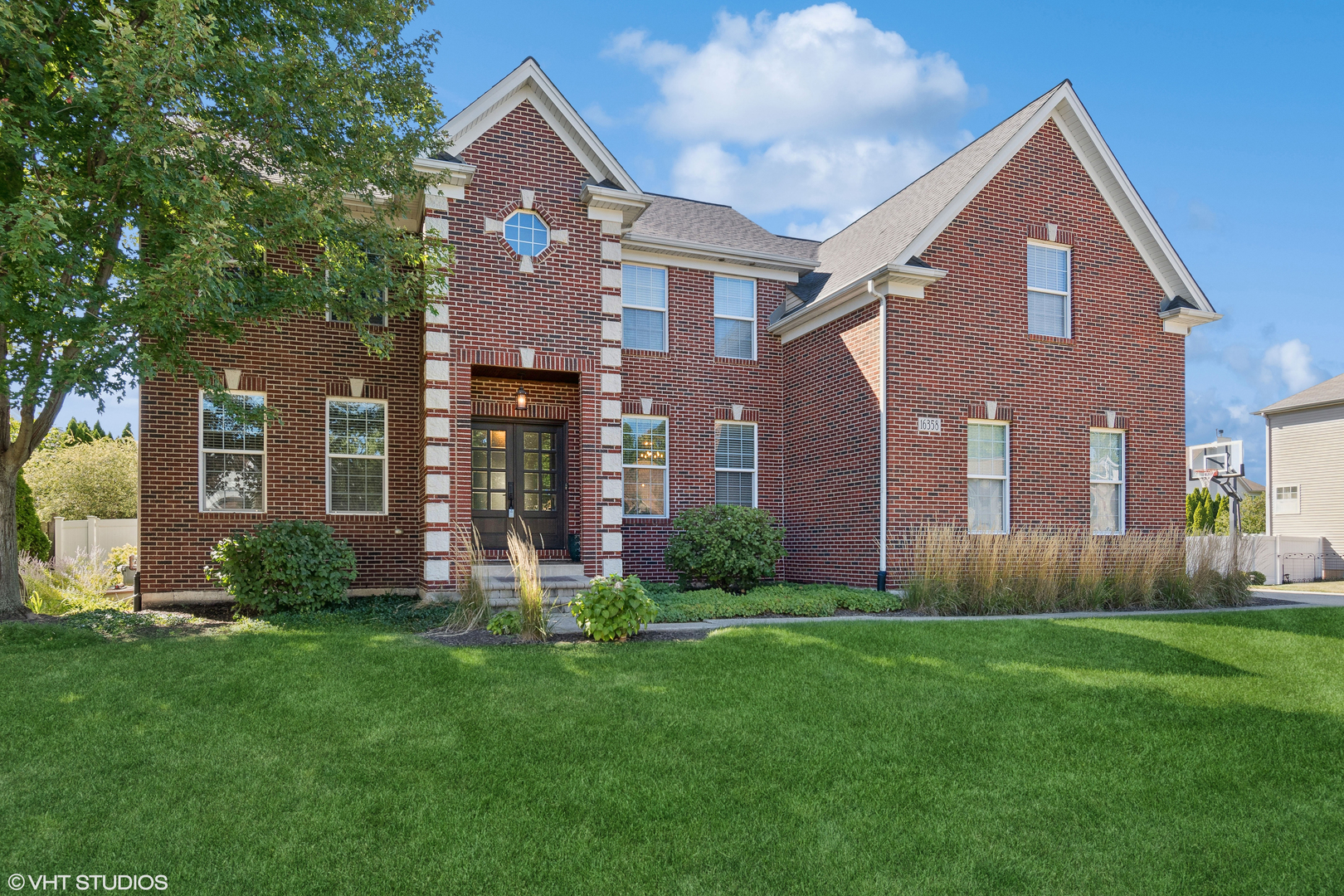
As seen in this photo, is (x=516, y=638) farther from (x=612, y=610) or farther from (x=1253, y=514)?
(x=1253, y=514)

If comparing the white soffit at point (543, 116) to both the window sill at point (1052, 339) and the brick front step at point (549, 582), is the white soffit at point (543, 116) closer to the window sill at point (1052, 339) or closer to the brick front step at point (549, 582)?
the brick front step at point (549, 582)

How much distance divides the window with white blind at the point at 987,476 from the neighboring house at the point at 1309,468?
17074 millimetres

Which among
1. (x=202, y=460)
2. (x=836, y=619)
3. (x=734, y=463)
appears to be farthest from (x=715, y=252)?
(x=202, y=460)

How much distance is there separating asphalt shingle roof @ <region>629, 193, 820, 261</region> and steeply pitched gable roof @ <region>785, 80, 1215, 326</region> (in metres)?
1.54

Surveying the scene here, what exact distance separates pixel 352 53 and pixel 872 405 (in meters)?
9.46

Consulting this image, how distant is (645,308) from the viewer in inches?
595

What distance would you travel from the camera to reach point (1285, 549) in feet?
76.7

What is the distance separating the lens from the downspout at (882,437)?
512 inches

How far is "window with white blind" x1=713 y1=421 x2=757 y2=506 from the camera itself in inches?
613

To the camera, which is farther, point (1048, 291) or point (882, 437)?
point (1048, 291)

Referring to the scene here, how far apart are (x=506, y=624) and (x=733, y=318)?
8728mm

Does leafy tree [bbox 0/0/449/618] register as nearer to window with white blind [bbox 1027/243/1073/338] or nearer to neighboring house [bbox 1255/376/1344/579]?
window with white blind [bbox 1027/243/1073/338]

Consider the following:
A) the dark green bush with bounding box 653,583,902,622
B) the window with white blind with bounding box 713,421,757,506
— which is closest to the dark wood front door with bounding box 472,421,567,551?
the dark green bush with bounding box 653,583,902,622

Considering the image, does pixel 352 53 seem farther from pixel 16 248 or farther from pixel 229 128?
pixel 16 248
